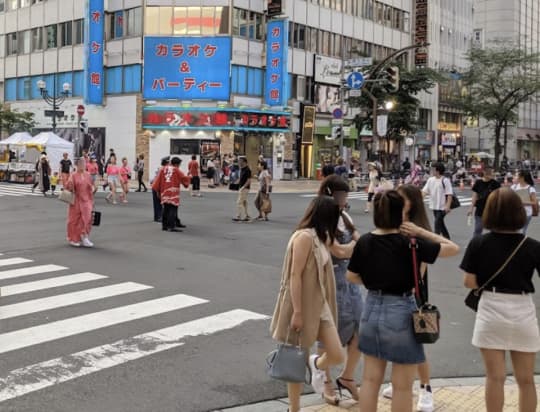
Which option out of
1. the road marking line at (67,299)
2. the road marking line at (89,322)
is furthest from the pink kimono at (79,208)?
the road marking line at (89,322)

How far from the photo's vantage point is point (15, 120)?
46.3m

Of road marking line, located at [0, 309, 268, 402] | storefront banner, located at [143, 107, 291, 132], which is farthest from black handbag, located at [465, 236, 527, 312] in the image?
storefront banner, located at [143, 107, 291, 132]

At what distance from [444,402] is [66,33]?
46680mm

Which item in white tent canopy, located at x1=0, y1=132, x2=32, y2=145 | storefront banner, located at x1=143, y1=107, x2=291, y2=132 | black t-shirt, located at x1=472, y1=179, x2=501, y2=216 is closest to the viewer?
black t-shirt, located at x1=472, y1=179, x2=501, y2=216

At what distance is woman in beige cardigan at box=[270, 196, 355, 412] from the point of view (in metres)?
4.59

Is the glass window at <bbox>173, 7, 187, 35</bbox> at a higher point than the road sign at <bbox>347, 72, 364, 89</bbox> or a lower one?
higher

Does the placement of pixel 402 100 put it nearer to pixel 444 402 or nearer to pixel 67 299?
pixel 67 299

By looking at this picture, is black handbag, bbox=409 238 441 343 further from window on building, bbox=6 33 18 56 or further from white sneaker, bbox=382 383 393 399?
window on building, bbox=6 33 18 56

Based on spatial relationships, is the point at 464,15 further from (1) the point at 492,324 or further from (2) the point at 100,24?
(1) the point at 492,324

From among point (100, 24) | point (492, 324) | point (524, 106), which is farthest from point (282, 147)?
point (524, 106)

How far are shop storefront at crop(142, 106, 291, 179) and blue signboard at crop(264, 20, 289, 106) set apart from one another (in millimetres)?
1215

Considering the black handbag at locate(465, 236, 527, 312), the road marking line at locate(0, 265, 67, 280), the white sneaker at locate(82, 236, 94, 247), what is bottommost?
the road marking line at locate(0, 265, 67, 280)

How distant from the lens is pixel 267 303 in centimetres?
870

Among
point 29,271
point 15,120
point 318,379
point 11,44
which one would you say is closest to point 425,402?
point 318,379
